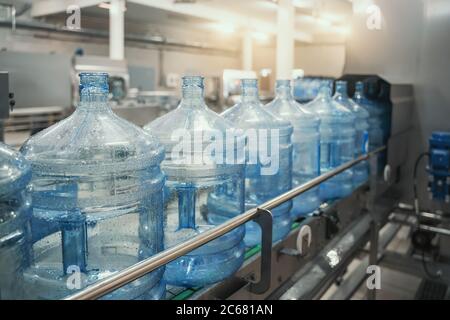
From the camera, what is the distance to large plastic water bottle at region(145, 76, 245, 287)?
107 cm

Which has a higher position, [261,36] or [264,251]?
[261,36]

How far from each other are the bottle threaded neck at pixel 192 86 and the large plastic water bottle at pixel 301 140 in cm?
55

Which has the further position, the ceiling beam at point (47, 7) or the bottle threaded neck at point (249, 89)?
the ceiling beam at point (47, 7)

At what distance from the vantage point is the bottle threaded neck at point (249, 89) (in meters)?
1.33

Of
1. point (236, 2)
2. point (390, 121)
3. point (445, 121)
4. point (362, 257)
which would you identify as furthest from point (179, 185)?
point (236, 2)

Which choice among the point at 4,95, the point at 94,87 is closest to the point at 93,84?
the point at 94,87

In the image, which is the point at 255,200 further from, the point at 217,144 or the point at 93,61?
the point at 93,61

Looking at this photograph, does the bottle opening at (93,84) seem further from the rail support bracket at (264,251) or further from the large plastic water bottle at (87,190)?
the rail support bracket at (264,251)

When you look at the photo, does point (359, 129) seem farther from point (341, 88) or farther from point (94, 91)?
point (94, 91)

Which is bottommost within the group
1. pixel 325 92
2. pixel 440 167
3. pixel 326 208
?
pixel 326 208

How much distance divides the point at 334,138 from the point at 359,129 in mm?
228

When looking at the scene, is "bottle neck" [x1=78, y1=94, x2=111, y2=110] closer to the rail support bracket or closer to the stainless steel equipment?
the stainless steel equipment

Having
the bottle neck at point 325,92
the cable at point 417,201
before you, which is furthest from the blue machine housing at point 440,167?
the bottle neck at point 325,92

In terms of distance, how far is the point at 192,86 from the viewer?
106cm
